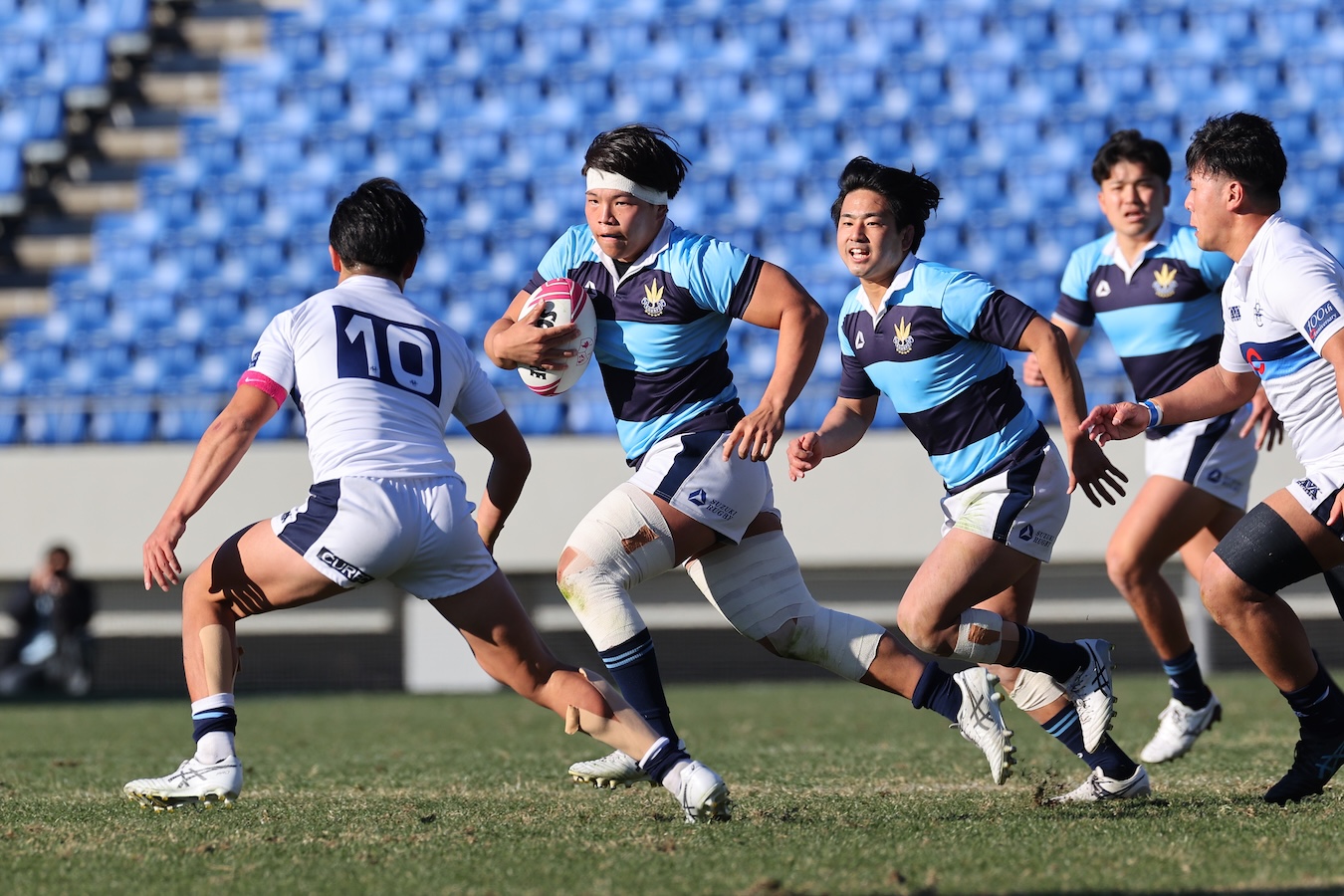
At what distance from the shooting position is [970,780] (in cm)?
609

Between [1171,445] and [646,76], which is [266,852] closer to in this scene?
[1171,445]

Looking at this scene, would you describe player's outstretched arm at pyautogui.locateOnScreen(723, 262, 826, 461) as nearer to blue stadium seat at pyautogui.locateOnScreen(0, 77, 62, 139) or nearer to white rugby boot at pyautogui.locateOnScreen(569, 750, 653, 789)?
white rugby boot at pyautogui.locateOnScreen(569, 750, 653, 789)

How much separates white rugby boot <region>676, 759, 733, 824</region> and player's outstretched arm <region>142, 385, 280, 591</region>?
5.22ft

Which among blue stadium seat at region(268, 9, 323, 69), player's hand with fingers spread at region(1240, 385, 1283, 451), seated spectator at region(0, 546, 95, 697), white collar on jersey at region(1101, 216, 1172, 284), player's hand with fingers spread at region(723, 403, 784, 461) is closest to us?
player's hand with fingers spread at region(723, 403, 784, 461)

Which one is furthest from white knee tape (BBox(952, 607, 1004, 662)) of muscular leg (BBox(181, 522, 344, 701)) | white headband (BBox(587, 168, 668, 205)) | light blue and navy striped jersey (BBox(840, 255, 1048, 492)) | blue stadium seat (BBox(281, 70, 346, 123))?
blue stadium seat (BBox(281, 70, 346, 123))

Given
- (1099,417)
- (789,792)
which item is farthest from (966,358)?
(789,792)

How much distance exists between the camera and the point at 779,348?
4.89 m

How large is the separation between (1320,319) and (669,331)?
1968 millimetres

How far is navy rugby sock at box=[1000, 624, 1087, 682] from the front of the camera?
17.1ft

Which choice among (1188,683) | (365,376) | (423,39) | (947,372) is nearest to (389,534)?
(365,376)

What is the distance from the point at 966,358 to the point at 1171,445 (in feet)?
6.46

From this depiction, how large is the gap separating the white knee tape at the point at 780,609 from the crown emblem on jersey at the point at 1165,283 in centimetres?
256

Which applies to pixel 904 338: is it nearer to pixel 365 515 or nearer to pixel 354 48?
pixel 365 515

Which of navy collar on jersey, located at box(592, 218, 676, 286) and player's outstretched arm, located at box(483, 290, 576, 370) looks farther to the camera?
navy collar on jersey, located at box(592, 218, 676, 286)
